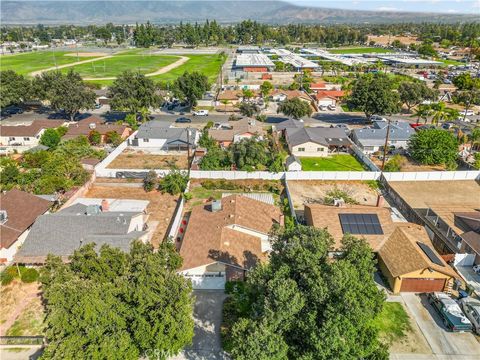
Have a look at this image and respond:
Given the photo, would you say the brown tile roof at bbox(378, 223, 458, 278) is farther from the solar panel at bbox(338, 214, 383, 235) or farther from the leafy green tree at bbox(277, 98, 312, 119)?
the leafy green tree at bbox(277, 98, 312, 119)

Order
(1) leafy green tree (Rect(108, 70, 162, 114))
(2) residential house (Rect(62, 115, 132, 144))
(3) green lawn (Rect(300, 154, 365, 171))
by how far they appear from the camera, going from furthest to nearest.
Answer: (1) leafy green tree (Rect(108, 70, 162, 114)), (2) residential house (Rect(62, 115, 132, 144)), (3) green lawn (Rect(300, 154, 365, 171))

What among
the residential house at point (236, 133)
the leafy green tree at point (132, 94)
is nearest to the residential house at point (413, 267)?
the residential house at point (236, 133)

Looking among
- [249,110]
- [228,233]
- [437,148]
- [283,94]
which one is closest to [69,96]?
[249,110]

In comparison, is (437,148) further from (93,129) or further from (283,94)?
(93,129)

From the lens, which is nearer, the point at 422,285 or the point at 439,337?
the point at 439,337

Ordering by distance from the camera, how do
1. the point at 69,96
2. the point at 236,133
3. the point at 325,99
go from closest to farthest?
the point at 236,133, the point at 69,96, the point at 325,99

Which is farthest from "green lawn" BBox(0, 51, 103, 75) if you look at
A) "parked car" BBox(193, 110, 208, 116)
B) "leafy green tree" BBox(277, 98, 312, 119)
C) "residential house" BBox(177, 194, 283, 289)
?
"residential house" BBox(177, 194, 283, 289)

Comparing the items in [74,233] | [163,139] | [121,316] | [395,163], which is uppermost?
[121,316]
